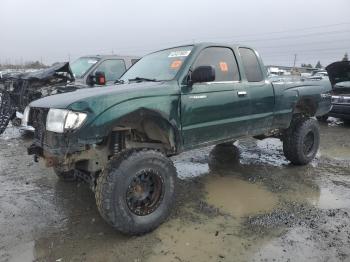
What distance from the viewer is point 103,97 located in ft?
12.1

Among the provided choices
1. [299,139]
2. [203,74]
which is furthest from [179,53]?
[299,139]

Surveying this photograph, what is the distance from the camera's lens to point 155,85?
4.23 m

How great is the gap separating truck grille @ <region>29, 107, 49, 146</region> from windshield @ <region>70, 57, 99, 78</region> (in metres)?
4.78

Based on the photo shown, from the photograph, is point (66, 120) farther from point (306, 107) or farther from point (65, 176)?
point (306, 107)

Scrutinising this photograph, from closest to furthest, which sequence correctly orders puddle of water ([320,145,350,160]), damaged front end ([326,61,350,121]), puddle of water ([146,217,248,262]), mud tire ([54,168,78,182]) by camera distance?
puddle of water ([146,217,248,262])
mud tire ([54,168,78,182])
puddle of water ([320,145,350,160])
damaged front end ([326,61,350,121])

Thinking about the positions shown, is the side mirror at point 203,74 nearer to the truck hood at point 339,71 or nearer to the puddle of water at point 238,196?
the puddle of water at point 238,196

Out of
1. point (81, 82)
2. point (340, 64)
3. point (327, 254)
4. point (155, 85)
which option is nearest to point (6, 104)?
point (81, 82)

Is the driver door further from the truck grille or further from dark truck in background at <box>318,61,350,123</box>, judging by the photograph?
dark truck in background at <box>318,61,350,123</box>

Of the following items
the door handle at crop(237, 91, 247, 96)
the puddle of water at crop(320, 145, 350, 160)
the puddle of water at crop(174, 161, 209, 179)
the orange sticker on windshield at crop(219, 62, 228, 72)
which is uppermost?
the orange sticker on windshield at crop(219, 62, 228, 72)

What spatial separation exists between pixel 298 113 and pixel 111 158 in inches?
155

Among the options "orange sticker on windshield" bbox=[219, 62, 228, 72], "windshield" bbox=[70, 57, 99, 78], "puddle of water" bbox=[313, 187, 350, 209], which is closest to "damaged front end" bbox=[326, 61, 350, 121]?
"puddle of water" bbox=[313, 187, 350, 209]

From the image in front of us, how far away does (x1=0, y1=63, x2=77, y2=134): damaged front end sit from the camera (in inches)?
341

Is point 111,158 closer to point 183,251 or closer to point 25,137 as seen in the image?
point 183,251

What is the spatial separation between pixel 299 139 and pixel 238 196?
184 centimetres
